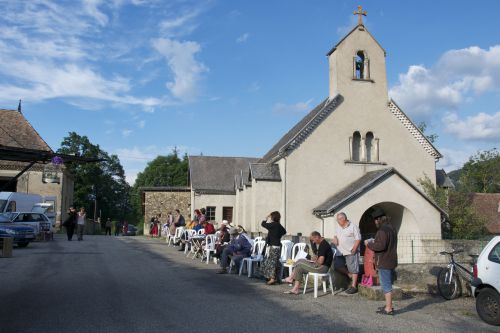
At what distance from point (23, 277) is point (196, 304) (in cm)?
542

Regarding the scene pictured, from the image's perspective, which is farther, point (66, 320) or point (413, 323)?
point (413, 323)

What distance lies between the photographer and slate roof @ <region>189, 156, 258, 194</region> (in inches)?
1649

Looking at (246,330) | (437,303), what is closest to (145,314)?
(246,330)

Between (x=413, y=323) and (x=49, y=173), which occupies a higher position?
(x=49, y=173)

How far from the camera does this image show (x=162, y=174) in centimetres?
8500

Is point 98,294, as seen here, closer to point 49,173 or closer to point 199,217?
point 49,173

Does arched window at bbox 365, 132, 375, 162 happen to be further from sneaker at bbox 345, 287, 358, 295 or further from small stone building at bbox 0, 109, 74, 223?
small stone building at bbox 0, 109, 74, 223

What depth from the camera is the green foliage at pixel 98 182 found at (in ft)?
231

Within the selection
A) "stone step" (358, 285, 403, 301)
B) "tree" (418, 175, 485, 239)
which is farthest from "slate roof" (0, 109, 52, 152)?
"stone step" (358, 285, 403, 301)

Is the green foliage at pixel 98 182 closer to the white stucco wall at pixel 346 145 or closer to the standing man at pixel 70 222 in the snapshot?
the standing man at pixel 70 222

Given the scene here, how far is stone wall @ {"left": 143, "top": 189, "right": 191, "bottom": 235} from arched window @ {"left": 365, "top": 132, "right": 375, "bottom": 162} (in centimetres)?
2147

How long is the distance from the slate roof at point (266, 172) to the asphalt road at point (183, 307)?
44.7 ft

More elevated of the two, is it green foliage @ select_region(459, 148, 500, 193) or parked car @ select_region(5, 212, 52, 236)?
green foliage @ select_region(459, 148, 500, 193)

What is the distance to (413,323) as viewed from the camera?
8359 mm
